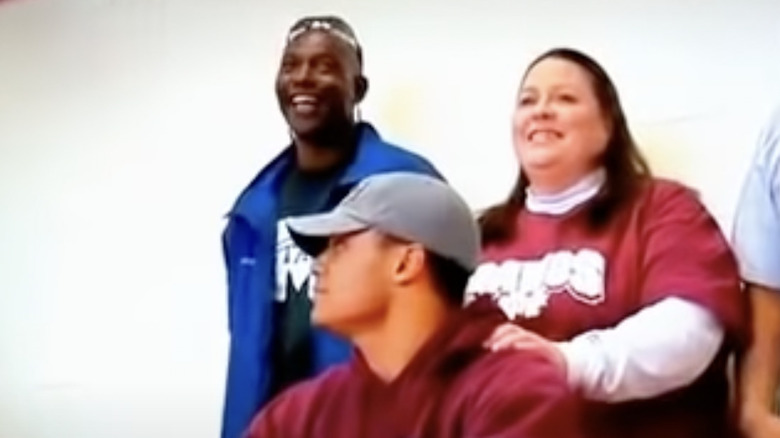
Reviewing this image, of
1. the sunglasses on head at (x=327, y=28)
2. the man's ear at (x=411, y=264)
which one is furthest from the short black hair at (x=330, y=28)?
the man's ear at (x=411, y=264)

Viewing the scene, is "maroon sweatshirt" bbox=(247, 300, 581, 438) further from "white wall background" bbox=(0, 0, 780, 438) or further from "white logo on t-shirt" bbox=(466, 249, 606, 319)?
"white wall background" bbox=(0, 0, 780, 438)

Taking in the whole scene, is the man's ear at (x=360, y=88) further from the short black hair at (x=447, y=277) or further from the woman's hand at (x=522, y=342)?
the woman's hand at (x=522, y=342)

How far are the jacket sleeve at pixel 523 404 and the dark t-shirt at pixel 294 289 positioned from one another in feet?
0.87

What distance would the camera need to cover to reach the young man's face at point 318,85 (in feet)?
5.71

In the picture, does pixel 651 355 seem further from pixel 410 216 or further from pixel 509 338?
pixel 410 216

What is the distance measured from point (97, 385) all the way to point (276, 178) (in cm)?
39

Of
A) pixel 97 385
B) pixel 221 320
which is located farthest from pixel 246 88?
pixel 97 385

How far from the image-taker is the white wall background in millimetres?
1578

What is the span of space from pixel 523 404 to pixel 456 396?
74mm

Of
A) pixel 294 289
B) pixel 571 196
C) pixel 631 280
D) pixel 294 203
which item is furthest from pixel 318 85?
pixel 631 280

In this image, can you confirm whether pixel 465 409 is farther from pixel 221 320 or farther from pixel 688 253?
pixel 221 320

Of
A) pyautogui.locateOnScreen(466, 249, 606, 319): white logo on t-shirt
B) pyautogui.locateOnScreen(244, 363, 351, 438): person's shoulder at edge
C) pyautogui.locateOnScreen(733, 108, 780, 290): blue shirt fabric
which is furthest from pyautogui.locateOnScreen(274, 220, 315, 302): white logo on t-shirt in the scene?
pyautogui.locateOnScreen(733, 108, 780, 290): blue shirt fabric

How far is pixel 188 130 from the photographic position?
191cm

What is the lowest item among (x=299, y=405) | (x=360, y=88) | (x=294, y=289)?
(x=299, y=405)
